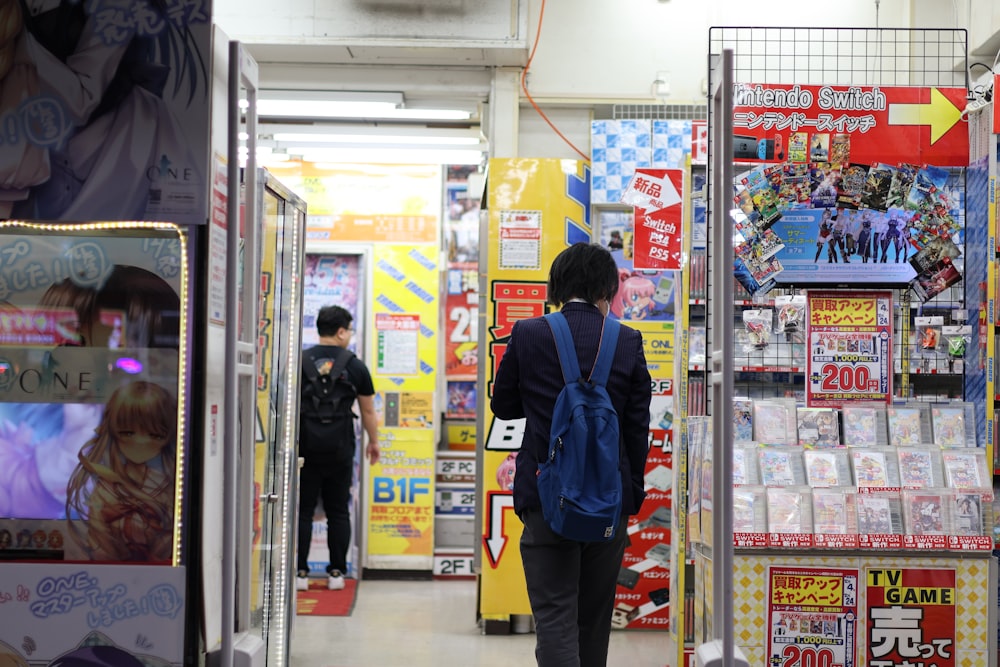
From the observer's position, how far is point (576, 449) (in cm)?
333

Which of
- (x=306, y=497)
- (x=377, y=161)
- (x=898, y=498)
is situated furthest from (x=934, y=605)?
(x=377, y=161)

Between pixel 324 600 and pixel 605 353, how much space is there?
14.0 feet

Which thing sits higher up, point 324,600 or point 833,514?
point 833,514

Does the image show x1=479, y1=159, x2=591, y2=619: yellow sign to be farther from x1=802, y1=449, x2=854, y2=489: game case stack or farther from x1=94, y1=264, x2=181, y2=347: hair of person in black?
x1=94, y1=264, x2=181, y2=347: hair of person in black

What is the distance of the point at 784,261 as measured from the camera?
452 centimetres

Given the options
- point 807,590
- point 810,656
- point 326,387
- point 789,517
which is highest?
point 326,387

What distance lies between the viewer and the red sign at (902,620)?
4152 millimetres

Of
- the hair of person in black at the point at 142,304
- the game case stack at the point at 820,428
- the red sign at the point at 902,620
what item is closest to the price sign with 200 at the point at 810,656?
the red sign at the point at 902,620

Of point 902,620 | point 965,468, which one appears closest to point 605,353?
point 902,620

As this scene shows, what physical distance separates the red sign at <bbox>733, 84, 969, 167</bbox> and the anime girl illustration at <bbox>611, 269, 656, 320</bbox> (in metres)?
1.59

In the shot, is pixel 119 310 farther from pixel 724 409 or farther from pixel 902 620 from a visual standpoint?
pixel 902 620

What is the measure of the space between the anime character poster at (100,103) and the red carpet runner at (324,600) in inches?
174

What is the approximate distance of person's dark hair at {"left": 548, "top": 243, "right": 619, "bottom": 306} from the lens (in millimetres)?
3596

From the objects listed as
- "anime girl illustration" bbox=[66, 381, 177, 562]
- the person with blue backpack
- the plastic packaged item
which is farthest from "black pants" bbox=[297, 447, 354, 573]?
"anime girl illustration" bbox=[66, 381, 177, 562]
